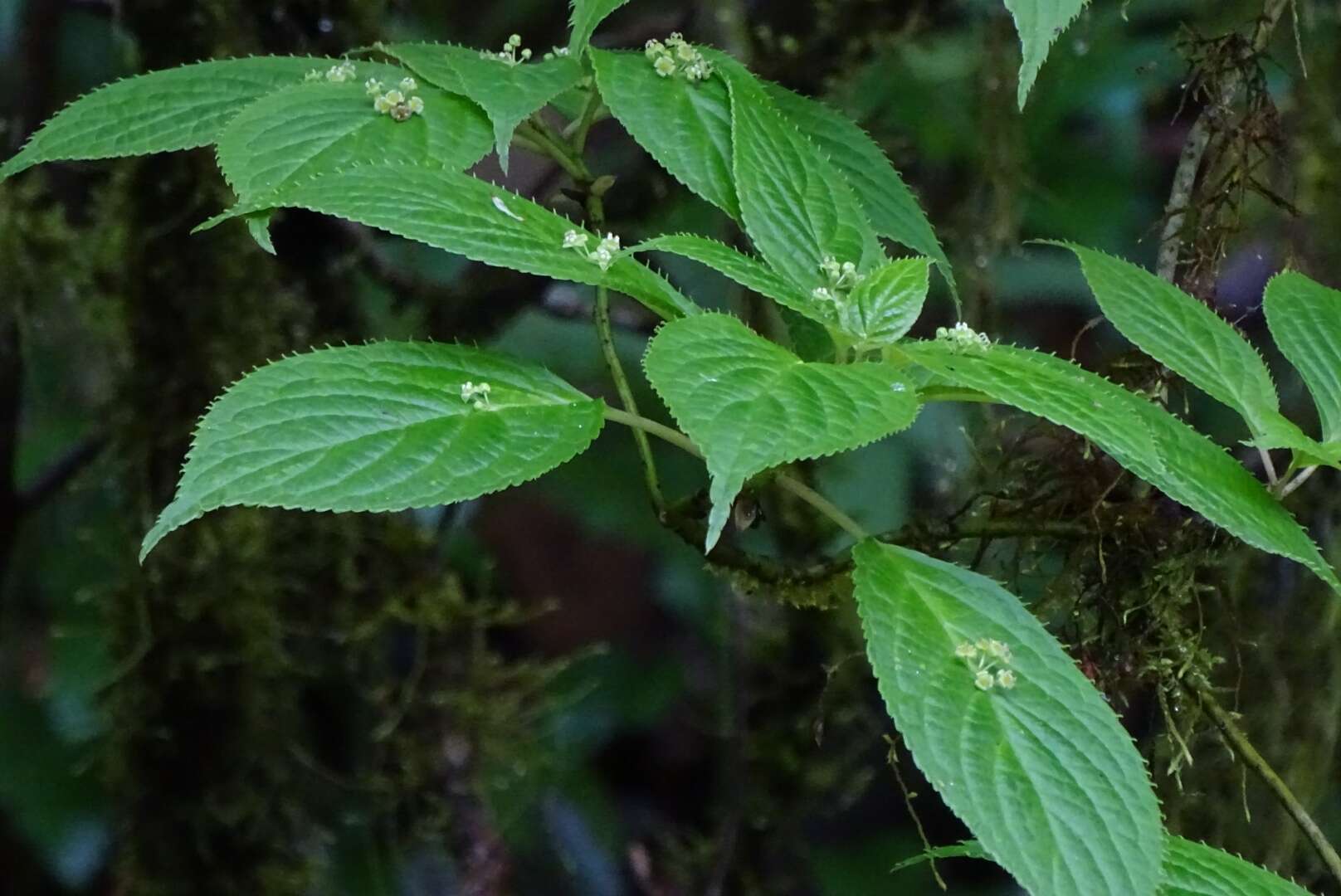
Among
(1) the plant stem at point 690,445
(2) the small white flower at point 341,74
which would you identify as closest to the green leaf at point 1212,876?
(1) the plant stem at point 690,445

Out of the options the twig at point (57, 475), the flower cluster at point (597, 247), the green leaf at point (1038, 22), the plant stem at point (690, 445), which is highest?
the green leaf at point (1038, 22)

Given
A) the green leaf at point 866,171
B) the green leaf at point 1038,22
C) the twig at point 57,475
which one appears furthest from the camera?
the twig at point 57,475

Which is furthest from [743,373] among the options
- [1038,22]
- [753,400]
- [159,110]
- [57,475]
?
[57,475]

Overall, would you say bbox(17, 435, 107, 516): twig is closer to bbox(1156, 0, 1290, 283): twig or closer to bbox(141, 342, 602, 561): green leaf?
bbox(141, 342, 602, 561): green leaf

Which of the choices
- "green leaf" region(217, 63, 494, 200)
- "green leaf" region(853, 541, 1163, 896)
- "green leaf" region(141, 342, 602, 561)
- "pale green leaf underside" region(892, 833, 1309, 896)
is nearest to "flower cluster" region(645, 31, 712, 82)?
"green leaf" region(217, 63, 494, 200)

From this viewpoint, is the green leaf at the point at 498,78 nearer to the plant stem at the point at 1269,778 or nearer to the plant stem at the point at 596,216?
the plant stem at the point at 596,216

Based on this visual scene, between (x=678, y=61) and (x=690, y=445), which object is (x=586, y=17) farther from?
(x=690, y=445)
